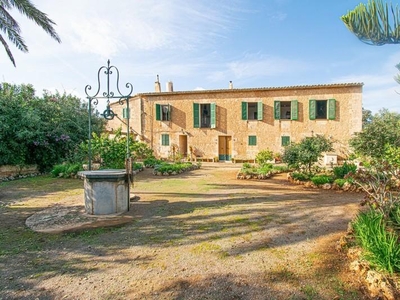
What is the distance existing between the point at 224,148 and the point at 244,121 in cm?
258

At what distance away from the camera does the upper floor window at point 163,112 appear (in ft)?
61.7

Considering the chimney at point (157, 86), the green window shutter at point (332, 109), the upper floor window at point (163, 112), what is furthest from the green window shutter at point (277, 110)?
the chimney at point (157, 86)

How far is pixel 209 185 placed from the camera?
804 centimetres

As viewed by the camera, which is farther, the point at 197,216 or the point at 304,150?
the point at 304,150

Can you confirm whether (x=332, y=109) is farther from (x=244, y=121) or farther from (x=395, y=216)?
(x=395, y=216)

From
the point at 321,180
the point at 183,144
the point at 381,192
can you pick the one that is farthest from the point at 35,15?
the point at 183,144

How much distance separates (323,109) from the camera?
16.9 metres

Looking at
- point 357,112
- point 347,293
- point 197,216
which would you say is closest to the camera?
point 347,293

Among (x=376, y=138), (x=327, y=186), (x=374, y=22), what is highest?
(x=374, y=22)

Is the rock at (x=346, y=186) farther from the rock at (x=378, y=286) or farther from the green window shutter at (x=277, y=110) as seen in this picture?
the green window shutter at (x=277, y=110)

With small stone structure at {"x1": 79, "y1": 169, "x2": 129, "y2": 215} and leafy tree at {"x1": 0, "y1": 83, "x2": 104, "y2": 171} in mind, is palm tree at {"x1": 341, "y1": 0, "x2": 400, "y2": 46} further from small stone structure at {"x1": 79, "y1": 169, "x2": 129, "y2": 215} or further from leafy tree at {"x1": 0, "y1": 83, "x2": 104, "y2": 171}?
leafy tree at {"x1": 0, "y1": 83, "x2": 104, "y2": 171}

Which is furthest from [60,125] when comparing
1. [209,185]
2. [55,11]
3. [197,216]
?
[197,216]

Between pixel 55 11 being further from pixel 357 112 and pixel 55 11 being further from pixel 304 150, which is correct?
pixel 357 112

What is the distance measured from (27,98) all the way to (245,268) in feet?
44.2
